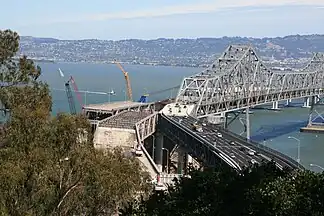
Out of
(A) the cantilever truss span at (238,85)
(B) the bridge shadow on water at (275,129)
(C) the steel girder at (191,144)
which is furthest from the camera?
(B) the bridge shadow on water at (275,129)

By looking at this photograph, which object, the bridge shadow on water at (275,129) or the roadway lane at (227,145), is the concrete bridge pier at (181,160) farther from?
the bridge shadow on water at (275,129)

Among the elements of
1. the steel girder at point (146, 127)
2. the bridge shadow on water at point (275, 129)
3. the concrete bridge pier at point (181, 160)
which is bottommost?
the bridge shadow on water at point (275, 129)

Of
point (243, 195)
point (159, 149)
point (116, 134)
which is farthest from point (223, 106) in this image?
point (243, 195)

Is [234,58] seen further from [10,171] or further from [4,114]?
[10,171]

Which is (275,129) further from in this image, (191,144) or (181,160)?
(191,144)

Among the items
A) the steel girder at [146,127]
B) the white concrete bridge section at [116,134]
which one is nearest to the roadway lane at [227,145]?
the steel girder at [146,127]

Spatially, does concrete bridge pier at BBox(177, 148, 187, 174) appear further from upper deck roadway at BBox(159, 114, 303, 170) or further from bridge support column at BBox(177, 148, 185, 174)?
upper deck roadway at BBox(159, 114, 303, 170)
